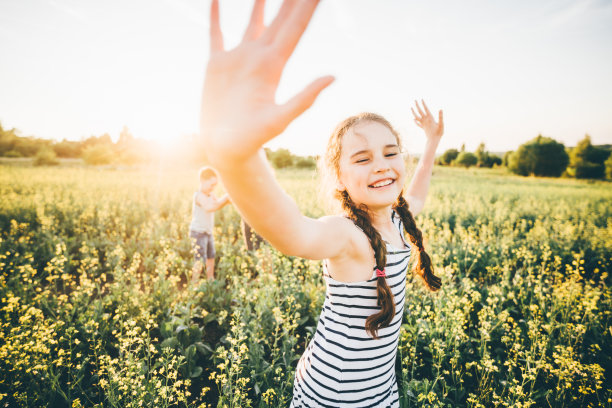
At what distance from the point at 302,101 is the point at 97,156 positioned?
7043 cm

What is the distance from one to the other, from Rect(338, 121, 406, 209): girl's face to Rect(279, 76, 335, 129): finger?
81 centimetres

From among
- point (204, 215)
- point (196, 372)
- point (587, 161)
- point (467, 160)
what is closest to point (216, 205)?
point (204, 215)

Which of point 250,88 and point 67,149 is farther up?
point 67,149

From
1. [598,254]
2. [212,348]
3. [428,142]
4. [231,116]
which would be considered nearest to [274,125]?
[231,116]

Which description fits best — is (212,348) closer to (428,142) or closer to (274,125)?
(428,142)

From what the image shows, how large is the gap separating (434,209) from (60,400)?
35.4 feet

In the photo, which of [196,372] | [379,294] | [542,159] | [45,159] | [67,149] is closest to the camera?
[379,294]

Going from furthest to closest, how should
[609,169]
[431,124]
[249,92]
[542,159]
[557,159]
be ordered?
1. [557,159]
2. [542,159]
3. [609,169]
4. [431,124]
5. [249,92]

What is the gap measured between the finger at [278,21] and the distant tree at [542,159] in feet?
252

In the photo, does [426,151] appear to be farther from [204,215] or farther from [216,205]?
[204,215]

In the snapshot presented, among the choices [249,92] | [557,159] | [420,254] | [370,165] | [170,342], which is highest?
[557,159]

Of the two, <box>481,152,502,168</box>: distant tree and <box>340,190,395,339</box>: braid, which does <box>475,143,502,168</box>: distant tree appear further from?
<box>340,190,395,339</box>: braid

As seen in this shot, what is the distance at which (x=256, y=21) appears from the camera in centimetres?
61

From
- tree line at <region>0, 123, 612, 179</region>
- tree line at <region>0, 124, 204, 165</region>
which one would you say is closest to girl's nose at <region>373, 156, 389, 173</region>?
tree line at <region>0, 124, 204, 165</region>
